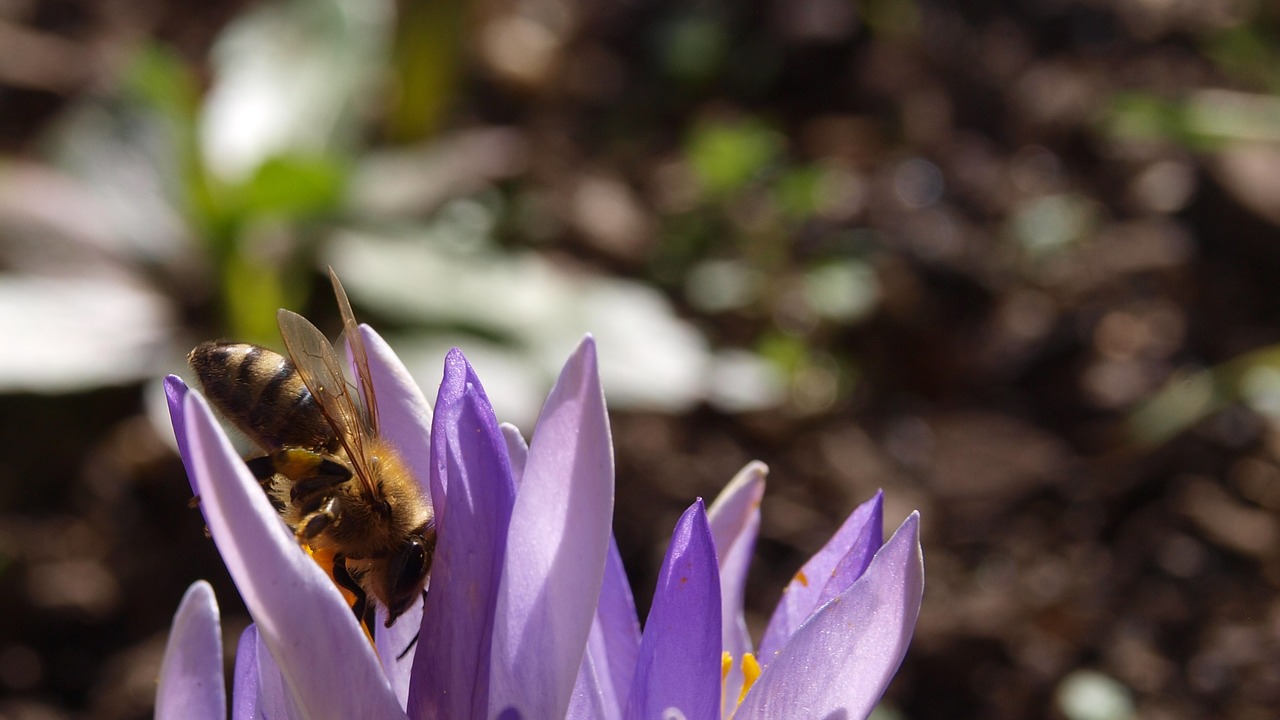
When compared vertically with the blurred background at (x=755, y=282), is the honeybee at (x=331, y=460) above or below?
above

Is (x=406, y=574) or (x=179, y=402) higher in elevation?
(x=179, y=402)

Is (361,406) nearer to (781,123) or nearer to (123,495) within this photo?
(123,495)

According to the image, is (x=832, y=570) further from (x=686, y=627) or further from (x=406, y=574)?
(x=406, y=574)

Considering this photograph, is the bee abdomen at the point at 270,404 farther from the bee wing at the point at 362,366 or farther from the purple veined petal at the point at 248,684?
the purple veined petal at the point at 248,684

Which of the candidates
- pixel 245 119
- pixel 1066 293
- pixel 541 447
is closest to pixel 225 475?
pixel 541 447

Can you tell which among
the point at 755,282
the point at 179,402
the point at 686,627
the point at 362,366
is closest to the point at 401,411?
the point at 362,366

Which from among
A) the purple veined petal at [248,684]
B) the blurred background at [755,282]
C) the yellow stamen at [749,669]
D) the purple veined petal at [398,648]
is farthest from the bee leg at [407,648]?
the blurred background at [755,282]

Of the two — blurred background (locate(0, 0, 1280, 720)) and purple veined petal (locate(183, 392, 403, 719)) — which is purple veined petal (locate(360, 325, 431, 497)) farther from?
blurred background (locate(0, 0, 1280, 720))
